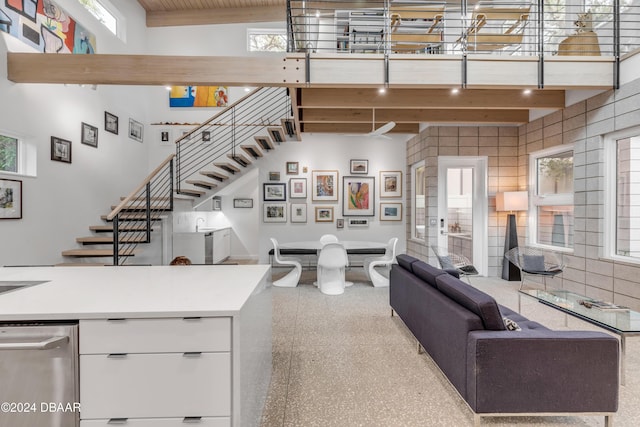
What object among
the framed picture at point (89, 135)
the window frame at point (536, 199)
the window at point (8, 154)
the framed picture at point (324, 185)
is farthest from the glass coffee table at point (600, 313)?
the framed picture at point (89, 135)

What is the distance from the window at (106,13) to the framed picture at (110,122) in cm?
156

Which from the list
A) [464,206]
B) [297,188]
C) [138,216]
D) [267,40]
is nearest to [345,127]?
[297,188]

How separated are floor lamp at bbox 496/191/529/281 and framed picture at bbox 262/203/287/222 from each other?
12.9ft

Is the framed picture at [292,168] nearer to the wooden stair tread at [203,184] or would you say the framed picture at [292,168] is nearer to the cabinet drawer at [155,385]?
the wooden stair tread at [203,184]

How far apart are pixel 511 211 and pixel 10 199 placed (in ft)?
22.8

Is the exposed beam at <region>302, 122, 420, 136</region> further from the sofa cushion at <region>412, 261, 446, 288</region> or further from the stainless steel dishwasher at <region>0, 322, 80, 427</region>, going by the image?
the stainless steel dishwasher at <region>0, 322, 80, 427</region>

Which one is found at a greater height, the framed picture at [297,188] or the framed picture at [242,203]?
the framed picture at [297,188]

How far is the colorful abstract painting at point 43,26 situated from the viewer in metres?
3.75

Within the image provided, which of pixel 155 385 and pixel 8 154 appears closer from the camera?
pixel 155 385

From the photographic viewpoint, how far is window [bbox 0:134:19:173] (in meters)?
3.66

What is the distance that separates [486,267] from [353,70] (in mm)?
4149

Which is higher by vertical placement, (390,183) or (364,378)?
(390,183)

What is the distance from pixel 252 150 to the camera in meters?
5.88

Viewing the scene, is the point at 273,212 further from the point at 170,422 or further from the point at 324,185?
the point at 170,422
